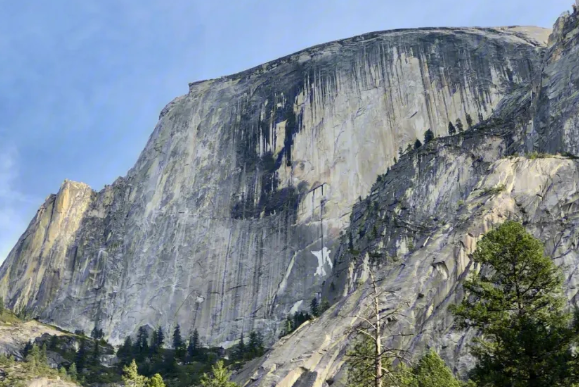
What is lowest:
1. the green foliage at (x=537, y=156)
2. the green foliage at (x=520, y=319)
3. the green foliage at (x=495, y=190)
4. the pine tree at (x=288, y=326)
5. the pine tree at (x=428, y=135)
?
the green foliage at (x=520, y=319)

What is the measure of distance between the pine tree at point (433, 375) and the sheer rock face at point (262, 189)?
57.2m

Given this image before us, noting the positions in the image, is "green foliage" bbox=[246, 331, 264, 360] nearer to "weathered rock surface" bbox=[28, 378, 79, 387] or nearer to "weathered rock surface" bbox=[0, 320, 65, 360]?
"weathered rock surface" bbox=[28, 378, 79, 387]

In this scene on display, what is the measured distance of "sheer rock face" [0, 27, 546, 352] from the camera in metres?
103

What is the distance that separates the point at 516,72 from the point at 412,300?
65.2 m

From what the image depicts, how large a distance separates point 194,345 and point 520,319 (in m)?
77.7

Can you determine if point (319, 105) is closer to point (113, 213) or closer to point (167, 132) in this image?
point (167, 132)

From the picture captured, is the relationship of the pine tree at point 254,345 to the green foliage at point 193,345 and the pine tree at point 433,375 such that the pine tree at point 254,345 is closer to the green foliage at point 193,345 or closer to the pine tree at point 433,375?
the green foliage at point 193,345

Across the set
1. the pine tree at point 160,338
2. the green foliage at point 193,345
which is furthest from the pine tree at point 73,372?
the green foliage at point 193,345

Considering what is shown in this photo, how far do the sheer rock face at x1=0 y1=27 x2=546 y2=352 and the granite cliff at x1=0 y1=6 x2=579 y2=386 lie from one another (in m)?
0.26

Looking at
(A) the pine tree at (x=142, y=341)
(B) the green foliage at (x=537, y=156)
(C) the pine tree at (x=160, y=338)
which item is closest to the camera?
(B) the green foliage at (x=537, y=156)

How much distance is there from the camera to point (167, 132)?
439 feet

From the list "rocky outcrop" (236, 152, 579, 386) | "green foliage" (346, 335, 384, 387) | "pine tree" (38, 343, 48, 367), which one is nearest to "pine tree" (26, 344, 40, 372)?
"pine tree" (38, 343, 48, 367)

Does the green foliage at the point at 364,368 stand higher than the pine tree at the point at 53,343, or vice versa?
the pine tree at the point at 53,343

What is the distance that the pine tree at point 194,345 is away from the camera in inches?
3695
